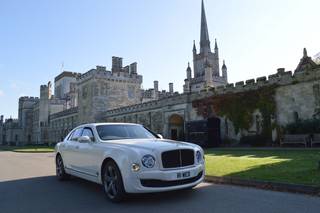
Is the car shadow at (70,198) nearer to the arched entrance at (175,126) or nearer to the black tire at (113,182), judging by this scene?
the black tire at (113,182)

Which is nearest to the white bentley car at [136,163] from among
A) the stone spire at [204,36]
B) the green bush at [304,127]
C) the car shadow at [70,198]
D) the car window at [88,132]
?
the car window at [88,132]

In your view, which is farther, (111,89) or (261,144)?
(111,89)

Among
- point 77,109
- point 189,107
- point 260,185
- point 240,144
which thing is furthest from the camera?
point 77,109

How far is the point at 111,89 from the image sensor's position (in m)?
47.1

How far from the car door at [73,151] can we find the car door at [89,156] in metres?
0.22

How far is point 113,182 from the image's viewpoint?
6.01m

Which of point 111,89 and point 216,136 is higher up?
point 111,89

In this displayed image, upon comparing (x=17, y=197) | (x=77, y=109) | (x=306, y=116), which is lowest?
(x=17, y=197)

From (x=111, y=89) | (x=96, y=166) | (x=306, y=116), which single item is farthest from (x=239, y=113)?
(x=111, y=89)

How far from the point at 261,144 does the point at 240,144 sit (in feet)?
6.92

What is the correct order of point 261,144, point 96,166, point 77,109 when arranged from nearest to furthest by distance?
point 96,166, point 261,144, point 77,109

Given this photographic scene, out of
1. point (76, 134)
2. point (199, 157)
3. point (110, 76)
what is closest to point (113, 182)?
point (199, 157)

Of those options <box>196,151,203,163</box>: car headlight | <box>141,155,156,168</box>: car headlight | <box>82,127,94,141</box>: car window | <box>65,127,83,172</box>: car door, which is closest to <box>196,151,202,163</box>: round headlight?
<box>196,151,203,163</box>: car headlight

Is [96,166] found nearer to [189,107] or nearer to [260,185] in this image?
[260,185]
